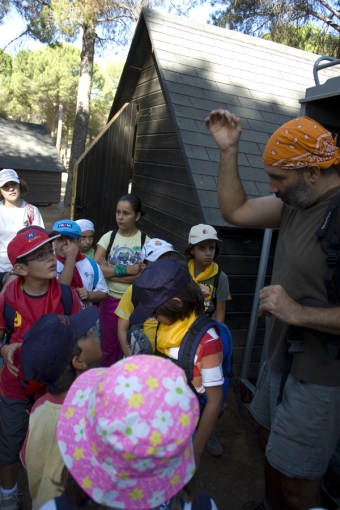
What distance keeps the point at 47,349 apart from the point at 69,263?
4.67 ft

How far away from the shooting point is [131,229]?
3.89 metres

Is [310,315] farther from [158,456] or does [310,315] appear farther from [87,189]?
[87,189]

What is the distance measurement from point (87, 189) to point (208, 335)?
16.8 ft

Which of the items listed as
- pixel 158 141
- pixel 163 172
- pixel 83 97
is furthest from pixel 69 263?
pixel 83 97

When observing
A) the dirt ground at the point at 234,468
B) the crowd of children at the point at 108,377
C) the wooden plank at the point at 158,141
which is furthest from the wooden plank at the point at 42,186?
the dirt ground at the point at 234,468

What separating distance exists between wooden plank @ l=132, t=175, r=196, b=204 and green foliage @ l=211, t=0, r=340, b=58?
9.11 metres

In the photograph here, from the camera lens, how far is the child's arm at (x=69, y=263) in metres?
3.00

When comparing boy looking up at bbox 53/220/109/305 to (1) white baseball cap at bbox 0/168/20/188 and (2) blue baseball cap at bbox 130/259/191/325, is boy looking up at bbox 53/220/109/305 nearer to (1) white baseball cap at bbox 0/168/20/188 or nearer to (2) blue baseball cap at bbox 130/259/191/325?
(1) white baseball cap at bbox 0/168/20/188

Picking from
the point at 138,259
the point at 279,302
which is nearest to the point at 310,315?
the point at 279,302

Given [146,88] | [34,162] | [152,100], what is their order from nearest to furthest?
[152,100] → [146,88] → [34,162]

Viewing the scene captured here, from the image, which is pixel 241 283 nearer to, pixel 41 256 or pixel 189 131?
pixel 189 131

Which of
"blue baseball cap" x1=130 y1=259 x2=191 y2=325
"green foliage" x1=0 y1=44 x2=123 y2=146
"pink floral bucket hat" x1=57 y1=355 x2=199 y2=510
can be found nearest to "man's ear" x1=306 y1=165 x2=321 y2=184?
"blue baseball cap" x1=130 y1=259 x2=191 y2=325

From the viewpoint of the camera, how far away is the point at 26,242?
2.47 meters

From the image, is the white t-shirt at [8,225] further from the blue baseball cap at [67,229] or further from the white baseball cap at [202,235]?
the white baseball cap at [202,235]
